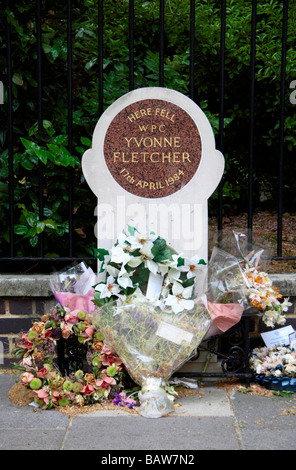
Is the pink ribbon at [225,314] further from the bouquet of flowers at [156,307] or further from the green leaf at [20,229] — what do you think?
the green leaf at [20,229]

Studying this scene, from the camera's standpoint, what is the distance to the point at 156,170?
3.45 metres

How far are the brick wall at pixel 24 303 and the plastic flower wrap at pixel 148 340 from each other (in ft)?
2.02

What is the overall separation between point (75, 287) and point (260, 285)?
1017mm

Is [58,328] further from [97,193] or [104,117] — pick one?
[104,117]

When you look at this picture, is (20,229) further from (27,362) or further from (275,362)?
(275,362)

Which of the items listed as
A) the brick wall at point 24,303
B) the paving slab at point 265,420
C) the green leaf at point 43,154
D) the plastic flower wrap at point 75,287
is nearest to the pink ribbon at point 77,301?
the plastic flower wrap at point 75,287

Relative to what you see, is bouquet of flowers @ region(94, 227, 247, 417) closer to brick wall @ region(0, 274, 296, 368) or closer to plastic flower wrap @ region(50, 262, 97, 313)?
plastic flower wrap @ region(50, 262, 97, 313)

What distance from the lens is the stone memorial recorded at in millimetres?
3418

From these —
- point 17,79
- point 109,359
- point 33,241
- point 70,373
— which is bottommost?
point 70,373

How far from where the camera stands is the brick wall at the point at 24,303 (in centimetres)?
→ 354

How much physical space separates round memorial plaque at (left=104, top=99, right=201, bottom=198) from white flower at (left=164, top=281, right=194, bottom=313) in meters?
0.56

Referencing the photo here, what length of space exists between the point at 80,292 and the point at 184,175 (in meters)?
0.87

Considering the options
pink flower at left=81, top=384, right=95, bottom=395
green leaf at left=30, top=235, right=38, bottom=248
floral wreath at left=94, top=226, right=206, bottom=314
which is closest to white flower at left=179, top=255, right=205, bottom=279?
floral wreath at left=94, top=226, right=206, bottom=314

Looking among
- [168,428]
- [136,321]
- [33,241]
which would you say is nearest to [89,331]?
[136,321]
